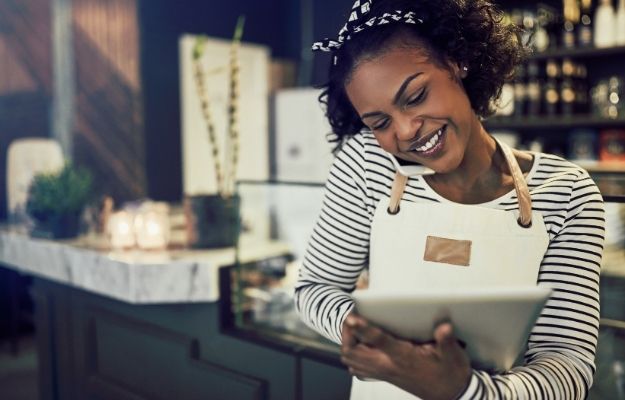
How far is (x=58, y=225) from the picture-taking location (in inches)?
97.4

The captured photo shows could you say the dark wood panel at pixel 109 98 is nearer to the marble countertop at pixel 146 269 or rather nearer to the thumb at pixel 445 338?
the marble countertop at pixel 146 269

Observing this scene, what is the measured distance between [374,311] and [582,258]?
1.29 feet

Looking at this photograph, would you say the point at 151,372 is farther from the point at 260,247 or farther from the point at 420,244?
the point at 420,244

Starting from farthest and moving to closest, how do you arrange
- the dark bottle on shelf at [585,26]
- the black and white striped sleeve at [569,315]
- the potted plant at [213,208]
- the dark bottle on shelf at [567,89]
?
1. the dark bottle on shelf at [567,89]
2. the dark bottle on shelf at [585,26]
3. the potted plant at [213,208]
4. the black and white striped sleeve at [569,315]

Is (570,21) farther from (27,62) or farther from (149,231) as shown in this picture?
(27,62)

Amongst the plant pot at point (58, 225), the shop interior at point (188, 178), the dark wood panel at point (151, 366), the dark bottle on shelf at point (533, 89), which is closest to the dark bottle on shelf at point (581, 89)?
the shop interior at point (188, 178)

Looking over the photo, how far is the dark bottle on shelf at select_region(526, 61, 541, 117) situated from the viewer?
3522 millimetres

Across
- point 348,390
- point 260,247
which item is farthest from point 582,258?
point 260,247

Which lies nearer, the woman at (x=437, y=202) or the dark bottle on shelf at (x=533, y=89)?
the woman at (x=437, y=202)

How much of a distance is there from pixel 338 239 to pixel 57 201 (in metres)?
1.77

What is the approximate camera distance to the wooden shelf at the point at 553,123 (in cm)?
333

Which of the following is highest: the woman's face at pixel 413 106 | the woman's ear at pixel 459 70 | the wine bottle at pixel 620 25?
the wine bottle at pixel 620 25

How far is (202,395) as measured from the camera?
191cm

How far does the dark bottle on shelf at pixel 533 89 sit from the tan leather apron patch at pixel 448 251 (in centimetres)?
279
